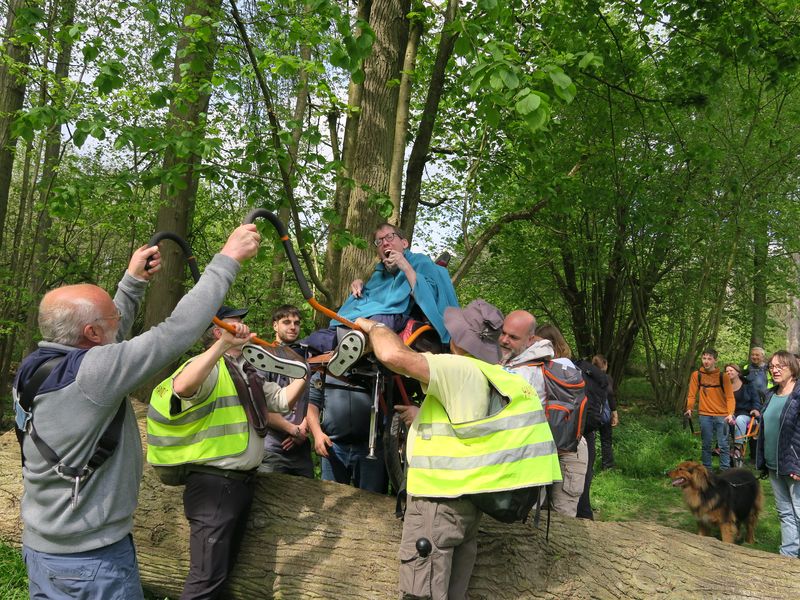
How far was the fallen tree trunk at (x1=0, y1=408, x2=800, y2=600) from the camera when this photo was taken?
3486 millimetres

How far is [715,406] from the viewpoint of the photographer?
9.28 m

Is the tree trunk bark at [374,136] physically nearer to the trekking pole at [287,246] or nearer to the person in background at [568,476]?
the person in background at [568,476]

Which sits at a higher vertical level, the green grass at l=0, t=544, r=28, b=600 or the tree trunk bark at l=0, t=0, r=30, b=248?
the tree trunk bark at l=0, t=0, r=30, b=248

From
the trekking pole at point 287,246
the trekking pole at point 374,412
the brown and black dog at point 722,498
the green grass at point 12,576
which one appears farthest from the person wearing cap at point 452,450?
the brown and black dog at point 722,498

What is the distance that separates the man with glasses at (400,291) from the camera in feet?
12.9

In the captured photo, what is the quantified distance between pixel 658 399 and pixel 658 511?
8.47 metres

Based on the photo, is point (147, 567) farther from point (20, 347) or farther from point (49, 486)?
point (20, 347)

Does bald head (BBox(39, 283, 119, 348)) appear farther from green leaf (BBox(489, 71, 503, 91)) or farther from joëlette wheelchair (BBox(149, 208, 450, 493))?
green leaf (BBox(489, 71, 503, 91))

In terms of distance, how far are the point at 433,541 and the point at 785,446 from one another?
4236mm

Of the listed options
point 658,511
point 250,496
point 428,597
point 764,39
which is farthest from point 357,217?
point 658,511

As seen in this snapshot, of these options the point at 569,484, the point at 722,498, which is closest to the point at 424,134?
the point at 569,484

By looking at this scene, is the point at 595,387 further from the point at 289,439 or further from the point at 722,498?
the point at 289,439

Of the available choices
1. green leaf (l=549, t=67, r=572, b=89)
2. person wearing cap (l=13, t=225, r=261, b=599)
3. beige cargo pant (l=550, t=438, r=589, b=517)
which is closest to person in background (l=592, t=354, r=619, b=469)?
beige cargo pant (l=550, t=438, r=589, b=517)

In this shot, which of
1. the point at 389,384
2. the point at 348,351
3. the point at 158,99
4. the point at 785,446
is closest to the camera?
the point at 348,351
